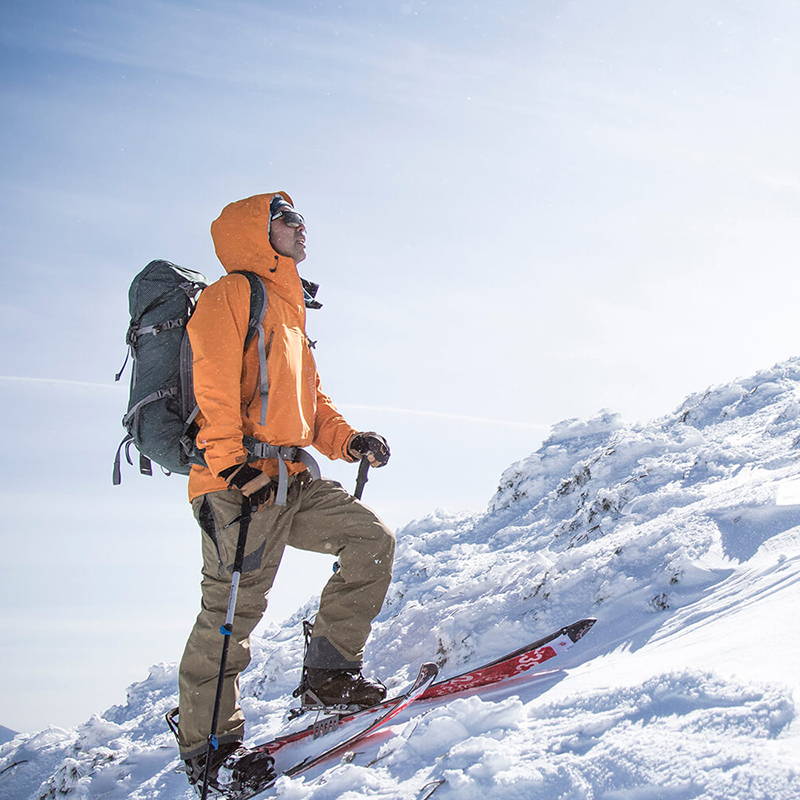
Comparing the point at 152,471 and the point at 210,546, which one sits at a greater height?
the point at 152,471

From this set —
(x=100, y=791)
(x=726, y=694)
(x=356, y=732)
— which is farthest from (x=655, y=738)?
(x=100, y=791)

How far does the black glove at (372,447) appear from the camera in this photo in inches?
201

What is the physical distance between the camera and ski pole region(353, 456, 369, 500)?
5234 mm

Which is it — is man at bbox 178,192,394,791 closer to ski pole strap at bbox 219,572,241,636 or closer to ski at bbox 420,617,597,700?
ski pole strap at bbox 219,572,241,636

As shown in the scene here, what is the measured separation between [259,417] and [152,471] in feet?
3.23

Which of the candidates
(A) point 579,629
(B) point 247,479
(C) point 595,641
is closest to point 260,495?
(B) point 247,479

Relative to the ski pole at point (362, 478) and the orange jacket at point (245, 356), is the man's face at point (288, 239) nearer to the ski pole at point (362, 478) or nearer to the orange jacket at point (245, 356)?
the orange jacket at point (245, 356)

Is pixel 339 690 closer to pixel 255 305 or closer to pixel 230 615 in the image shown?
pixel 230 615

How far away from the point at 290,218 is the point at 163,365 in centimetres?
134

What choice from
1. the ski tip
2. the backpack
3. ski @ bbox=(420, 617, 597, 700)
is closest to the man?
the backpack

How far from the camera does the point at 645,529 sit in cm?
609

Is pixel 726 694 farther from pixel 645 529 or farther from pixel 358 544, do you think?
→ pixel 645 529

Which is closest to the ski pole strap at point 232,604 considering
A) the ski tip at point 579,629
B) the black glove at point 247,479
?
the black glove at point 247,479

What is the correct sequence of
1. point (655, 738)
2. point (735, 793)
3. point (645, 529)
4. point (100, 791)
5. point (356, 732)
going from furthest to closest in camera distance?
1. point (100, 791)
2. point (645, 529)
3. point (356, 732)
4. point (655, 738)
5. point (735, 793)
